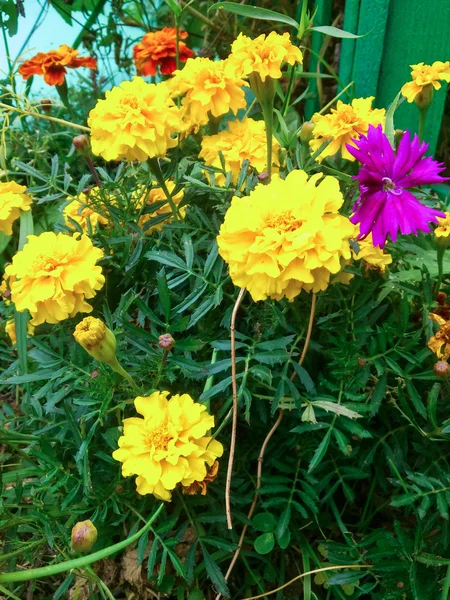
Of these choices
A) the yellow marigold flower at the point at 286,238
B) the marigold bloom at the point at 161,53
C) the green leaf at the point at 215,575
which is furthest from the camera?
the marigold bloom at the point at 161,53

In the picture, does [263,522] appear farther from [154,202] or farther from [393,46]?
[393,46]

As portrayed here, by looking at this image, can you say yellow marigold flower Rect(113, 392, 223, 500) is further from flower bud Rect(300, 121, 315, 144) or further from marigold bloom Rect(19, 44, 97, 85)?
marigold bloom Rect(19, 44, 97, 85)

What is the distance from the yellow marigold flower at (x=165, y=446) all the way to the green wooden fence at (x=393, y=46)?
35.1 inches

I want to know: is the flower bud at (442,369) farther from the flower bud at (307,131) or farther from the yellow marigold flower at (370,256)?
the flower bud at (307,131)

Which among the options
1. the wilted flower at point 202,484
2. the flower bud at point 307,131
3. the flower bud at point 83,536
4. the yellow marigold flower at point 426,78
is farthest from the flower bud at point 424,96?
the flower bud at point 83,536

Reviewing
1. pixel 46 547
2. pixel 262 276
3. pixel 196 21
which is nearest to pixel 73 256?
pixel 262 276

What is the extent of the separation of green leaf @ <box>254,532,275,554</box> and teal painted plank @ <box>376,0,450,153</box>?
0.90 m

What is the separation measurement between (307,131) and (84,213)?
0.35 metres

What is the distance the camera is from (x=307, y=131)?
74 centimetres

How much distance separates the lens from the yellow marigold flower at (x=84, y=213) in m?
0.81

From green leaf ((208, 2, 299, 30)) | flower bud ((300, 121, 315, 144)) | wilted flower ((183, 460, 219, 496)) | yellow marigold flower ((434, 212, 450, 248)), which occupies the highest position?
green leaf ((208, 2, 299, 30))

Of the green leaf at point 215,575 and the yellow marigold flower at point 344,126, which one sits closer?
the green leaf at point 215,575

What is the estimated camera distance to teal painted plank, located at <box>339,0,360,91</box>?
1.19 meters

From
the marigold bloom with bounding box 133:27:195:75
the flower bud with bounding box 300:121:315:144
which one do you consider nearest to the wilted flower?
the flower bud with bounding box 300:121:315:144
